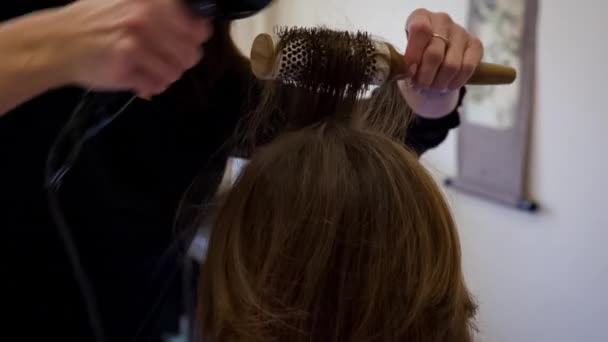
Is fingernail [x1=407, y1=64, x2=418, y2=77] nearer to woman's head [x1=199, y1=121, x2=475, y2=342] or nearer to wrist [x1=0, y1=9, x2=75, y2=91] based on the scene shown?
woman's head [x1=199, y1=121, x2=475, y2=342]

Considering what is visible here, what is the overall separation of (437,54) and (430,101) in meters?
0.15

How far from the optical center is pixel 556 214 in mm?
1491

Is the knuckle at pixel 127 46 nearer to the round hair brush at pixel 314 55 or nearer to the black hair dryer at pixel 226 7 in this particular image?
the black hair dryer at pixel 226 7

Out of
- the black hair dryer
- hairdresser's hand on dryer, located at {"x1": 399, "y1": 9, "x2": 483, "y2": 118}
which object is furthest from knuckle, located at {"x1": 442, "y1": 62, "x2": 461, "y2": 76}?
the black hair dryer

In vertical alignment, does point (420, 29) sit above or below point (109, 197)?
above

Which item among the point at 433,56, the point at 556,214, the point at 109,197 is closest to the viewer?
the point at 433,56

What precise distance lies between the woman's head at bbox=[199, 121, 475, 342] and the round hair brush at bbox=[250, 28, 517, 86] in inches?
3.1

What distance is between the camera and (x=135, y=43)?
44cm

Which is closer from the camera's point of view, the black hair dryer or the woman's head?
the black hair dryer

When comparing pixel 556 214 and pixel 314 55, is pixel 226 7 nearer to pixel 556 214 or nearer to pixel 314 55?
pixel 314 55

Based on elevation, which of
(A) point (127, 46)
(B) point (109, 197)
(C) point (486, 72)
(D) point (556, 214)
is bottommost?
(D) point (556, 214)

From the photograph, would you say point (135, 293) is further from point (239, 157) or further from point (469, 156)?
point (469, 156)

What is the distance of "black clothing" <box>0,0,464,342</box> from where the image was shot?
76cm

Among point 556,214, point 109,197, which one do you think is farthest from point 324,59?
point 556,214
